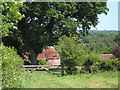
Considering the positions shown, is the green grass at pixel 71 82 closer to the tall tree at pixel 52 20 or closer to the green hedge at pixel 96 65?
the green hedge at pixel 96 65

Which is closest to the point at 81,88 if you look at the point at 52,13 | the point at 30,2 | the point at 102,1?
the point at 52,13

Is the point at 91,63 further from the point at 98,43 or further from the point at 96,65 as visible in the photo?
the point at 98,43

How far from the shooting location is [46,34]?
2416 cm

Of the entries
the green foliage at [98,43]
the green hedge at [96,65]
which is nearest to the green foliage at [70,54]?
the green hedge at [96,65]

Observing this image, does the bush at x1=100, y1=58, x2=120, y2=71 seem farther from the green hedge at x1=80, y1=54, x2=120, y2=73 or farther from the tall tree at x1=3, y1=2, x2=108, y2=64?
the tall tree at x1=3, y1=2, x2=108, y2=64

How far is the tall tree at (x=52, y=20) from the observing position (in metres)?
23.1

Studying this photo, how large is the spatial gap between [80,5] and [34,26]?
6.51m

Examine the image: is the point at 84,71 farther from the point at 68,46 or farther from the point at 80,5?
the point at 80,5

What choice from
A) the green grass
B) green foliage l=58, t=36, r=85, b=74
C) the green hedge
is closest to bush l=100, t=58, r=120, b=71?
the green hedge

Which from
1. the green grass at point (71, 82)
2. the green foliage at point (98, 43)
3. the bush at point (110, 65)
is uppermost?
the green foliage at point (98, 43)

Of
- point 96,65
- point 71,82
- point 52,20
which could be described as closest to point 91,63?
point 96,65

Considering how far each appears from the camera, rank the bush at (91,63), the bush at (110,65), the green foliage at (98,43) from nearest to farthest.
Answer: the bush at (91,63) → the bush at (110,65) → the green foliage at (98,43)

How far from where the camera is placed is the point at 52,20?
2455 cm

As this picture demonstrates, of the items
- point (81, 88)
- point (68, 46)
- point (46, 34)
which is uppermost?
point (46, 34)
